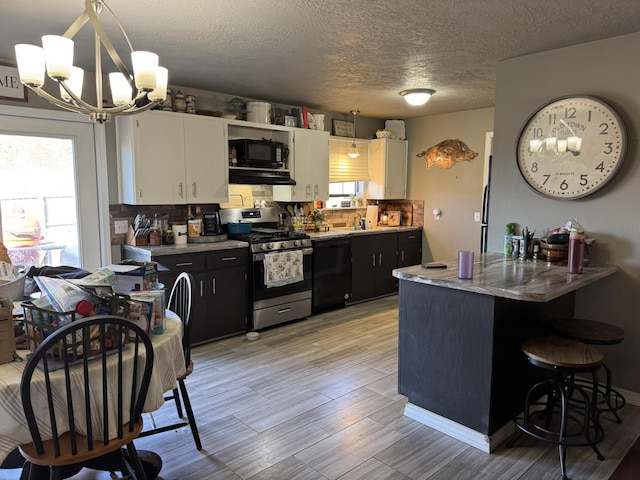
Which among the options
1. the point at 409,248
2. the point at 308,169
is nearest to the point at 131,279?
the point at 308,169

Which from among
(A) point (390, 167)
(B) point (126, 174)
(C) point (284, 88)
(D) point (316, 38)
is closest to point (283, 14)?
(D) point (316, 38)

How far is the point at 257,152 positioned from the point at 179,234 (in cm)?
114

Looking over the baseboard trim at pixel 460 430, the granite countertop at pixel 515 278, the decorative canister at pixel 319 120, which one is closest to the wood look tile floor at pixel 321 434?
the baseboard trim at pixel 460 430

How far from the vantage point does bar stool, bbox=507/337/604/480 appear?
85.8 inches

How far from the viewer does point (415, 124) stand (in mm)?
5980

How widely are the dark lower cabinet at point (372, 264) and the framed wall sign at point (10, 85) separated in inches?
136

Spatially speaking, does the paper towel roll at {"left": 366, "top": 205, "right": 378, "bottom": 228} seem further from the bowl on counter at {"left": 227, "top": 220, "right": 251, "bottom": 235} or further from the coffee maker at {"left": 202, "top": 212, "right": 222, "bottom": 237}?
the coffee maker at {"left": 202, "top": 212, "right": 222, "bottom": 237}

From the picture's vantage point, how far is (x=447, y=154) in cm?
564

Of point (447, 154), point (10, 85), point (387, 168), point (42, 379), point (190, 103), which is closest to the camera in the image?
point (42, 379)

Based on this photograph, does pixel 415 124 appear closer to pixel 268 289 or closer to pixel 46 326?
pixel 268 289

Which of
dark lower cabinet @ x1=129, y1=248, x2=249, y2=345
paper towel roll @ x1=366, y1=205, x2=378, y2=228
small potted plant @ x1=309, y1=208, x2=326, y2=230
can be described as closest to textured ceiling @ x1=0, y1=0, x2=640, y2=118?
dark lower cabinet @ x1=129, y1=248, x2=249, y2=345

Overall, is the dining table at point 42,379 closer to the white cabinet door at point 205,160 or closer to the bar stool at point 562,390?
the bar stool at point 562,390

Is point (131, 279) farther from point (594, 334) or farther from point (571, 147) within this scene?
point (571, 147)

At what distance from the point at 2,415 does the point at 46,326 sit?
31cm
